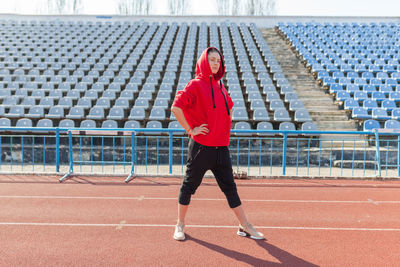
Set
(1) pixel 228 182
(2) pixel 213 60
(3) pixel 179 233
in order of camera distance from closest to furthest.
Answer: (2) pixel 213 60
(1) pixel 228 182
(3) pixel 179 233

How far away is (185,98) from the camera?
3.28 meters

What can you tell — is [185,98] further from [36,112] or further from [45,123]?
[36,112]

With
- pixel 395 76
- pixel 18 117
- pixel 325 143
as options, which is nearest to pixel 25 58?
pixel 18 117

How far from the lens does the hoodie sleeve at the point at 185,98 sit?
10.7ft

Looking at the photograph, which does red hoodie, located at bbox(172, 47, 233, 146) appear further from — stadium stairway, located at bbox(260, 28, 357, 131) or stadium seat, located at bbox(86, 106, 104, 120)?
stadium stairway, located at bbox(260, 28, 357, 131)

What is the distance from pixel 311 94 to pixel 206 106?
11.7 meters

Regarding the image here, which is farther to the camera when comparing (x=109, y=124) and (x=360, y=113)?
(x=360, y=113)

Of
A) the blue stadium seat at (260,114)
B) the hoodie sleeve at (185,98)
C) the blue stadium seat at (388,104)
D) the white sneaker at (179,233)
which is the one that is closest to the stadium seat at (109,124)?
the blue stadium seat at (260,114)

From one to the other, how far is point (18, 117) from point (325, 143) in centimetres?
1005

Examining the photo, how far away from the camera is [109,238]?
374cm

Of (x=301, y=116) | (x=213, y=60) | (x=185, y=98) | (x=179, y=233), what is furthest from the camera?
(x=301, y=116)

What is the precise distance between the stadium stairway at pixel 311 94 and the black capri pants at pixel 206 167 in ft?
27.9

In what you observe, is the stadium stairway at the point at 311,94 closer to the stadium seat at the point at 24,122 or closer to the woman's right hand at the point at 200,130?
the woman's right hand at the point at 200,130

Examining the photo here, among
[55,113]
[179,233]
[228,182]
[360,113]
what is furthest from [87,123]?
[360,113]
